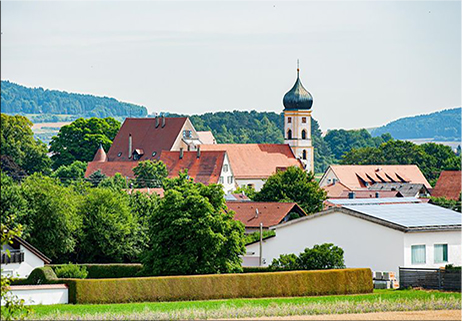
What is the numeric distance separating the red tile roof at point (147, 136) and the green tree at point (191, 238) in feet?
304

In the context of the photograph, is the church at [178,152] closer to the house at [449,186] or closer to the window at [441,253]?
the house at [449,186]

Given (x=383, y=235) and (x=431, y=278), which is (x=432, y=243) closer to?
(x=383, y=235)

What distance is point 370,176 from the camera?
139375mm

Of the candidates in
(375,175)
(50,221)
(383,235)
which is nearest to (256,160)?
(375,175)

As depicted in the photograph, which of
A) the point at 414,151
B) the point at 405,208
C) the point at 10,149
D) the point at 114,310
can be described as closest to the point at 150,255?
the point at 114,310

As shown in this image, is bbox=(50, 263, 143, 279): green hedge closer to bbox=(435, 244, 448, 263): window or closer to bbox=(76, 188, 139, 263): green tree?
bbox=(76, 188, 139, 263): green tree

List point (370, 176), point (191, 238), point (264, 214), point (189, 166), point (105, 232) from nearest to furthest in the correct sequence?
1. point (191, 238)
2. point (105, 232)
3. point (264, 214)
4. point (189, 166)
5. point (370, 176)

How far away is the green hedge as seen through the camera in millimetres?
46812

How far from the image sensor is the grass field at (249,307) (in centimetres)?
2969

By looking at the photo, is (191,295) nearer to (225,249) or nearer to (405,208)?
(225,249)

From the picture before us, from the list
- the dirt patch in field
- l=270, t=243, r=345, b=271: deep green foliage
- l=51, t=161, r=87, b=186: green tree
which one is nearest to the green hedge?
l=270, t=243, r=345, b=271: deep green foliage

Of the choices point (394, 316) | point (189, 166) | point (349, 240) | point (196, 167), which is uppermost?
point (189, 166)

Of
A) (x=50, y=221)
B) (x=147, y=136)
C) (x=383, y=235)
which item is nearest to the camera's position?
(x=383, y=235)

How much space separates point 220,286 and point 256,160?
10466cm
